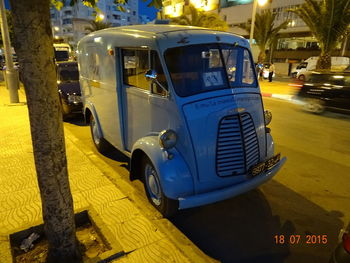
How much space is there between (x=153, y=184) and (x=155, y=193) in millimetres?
145

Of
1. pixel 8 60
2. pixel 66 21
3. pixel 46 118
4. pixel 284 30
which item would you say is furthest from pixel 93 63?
pixel 66 21

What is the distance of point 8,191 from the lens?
13.9ft

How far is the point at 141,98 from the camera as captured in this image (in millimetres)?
4164

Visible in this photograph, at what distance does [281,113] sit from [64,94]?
8.10 metres

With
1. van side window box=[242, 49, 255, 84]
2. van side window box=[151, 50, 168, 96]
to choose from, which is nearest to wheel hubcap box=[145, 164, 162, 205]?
van side window box=[151, 50, 168, 96]

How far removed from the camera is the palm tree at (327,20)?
15719 millimetres

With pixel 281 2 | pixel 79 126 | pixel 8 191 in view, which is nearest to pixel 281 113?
pixel 79 126

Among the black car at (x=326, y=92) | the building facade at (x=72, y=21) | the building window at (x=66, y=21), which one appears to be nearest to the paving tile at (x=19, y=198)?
the black car at (x=326, y=92)

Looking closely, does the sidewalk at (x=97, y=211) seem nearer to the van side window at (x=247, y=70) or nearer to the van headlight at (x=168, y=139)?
the van headlight at (x=168, y=139)

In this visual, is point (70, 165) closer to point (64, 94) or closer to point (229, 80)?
point (229, 80)

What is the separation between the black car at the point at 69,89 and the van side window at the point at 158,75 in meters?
5.55

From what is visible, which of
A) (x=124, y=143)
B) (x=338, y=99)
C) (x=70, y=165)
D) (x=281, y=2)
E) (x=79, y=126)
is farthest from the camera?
(x=281, y=2)

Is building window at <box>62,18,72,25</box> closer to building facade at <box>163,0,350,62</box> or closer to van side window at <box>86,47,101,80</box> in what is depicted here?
building facade at <box>163,0,350,62</box>

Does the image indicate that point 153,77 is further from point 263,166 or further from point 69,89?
point 69,89
